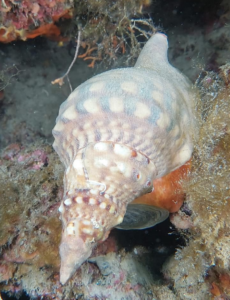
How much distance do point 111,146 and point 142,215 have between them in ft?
3.55

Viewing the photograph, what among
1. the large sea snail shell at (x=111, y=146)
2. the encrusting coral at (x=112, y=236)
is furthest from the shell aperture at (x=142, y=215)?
the large sea snail shell at (x=111, y=146)

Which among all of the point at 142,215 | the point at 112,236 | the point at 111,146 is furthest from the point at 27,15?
the point at 112,236

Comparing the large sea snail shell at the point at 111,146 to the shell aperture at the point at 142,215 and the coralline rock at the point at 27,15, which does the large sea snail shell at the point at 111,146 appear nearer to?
the shell aperture at the point at 142,215

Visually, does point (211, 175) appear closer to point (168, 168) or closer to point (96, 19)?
point (168, 168)

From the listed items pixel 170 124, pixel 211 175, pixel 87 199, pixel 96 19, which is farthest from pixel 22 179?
pixel 96 19

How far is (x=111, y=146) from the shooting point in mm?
1771

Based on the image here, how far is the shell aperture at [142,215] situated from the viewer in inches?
92.6

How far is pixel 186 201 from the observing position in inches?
90.6

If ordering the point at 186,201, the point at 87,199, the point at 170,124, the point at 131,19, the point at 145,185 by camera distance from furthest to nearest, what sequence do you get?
the point at 131,19 → the point at 186,201 → the point at 170,124 → the point at 145,185 → the point at 87,199

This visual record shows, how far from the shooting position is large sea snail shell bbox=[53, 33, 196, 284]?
1.61 metres

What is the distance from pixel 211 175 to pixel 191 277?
3.54 feet

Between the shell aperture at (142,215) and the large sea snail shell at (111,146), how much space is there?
43 centimetres

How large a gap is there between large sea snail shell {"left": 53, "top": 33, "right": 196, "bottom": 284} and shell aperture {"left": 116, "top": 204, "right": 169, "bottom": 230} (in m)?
0.43

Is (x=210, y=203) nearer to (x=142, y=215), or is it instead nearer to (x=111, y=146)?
(x=142, y=215)
